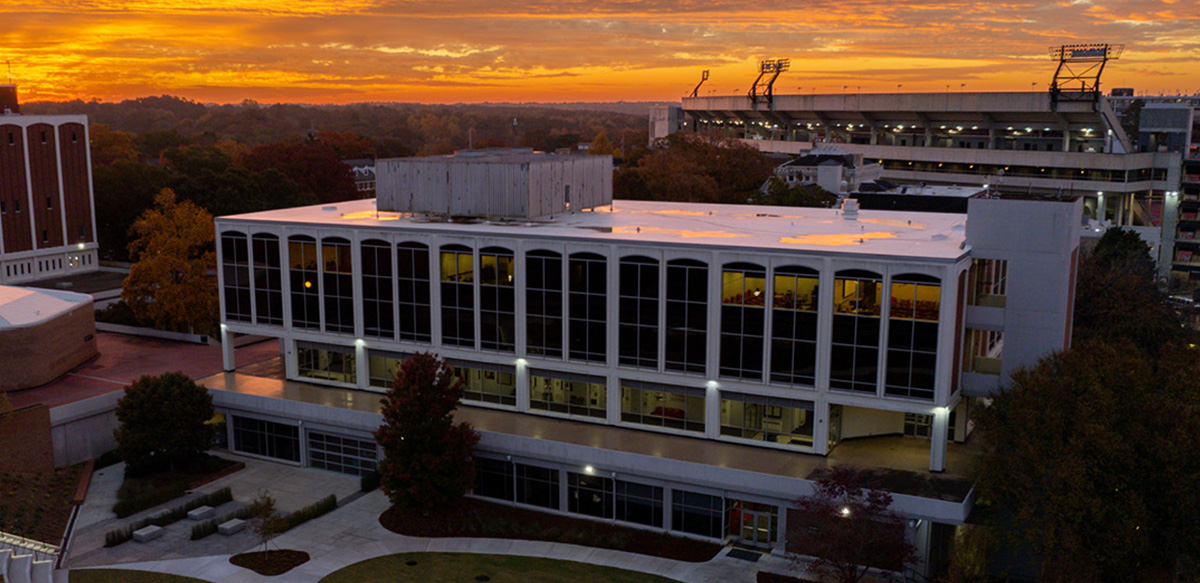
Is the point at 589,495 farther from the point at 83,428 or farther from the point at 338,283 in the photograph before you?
the point at 83,428

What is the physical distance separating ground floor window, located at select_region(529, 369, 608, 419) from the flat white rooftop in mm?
6681

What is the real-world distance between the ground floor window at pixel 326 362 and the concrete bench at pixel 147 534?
44.0 ft

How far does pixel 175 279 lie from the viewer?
211ft

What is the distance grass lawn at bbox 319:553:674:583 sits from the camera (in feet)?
124

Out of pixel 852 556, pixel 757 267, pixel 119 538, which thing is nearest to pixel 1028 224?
pixel 757 267

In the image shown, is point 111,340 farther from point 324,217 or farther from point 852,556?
point 852,556

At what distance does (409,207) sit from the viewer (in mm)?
55625

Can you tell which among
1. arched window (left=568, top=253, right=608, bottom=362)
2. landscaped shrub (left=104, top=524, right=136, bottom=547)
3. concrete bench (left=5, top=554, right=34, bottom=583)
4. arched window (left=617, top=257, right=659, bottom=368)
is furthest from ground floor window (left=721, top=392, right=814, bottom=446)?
concrete bench (left=5, top=554, right=34, bottom=583)

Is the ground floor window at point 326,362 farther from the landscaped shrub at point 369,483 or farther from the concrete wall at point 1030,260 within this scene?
the concrete wall at point 1030,260

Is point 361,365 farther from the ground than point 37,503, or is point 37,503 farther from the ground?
point 361,365

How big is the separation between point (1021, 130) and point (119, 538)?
116 meters

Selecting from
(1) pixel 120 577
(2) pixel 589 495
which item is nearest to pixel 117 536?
(1) pixel 120 577

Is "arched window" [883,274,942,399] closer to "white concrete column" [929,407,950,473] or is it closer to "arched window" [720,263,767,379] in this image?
"white concrete column" [929,407,950,473]

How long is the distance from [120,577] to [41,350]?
71.2ft
